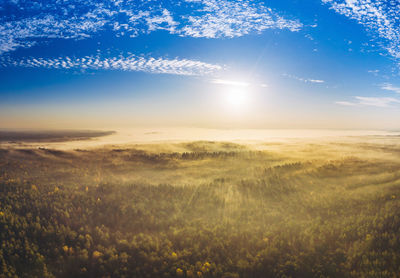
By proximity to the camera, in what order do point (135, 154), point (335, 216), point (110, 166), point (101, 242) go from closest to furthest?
point (101, 242) < point (335, 216) < point (110, 166) < point (135, 154)

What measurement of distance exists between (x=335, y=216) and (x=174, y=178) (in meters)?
11.9

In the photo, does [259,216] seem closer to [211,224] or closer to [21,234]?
[211,224]

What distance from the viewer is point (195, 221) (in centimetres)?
1161

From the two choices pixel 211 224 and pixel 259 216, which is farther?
pixel 259 216

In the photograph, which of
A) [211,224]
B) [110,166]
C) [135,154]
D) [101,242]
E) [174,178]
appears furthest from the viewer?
[135,154]

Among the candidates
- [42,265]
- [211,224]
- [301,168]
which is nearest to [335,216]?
[211,224]

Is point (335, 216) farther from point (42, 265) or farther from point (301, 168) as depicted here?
point (42, 265)

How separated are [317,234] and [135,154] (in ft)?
69.4

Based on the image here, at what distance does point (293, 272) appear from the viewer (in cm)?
791

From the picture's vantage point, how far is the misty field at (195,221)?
322 inches

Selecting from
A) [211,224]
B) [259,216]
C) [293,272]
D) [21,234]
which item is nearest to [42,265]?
[21,234]

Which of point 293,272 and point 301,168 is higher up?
point 301,168

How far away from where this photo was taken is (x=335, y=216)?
40.0 feet

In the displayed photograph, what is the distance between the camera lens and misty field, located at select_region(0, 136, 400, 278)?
26.9 ft
